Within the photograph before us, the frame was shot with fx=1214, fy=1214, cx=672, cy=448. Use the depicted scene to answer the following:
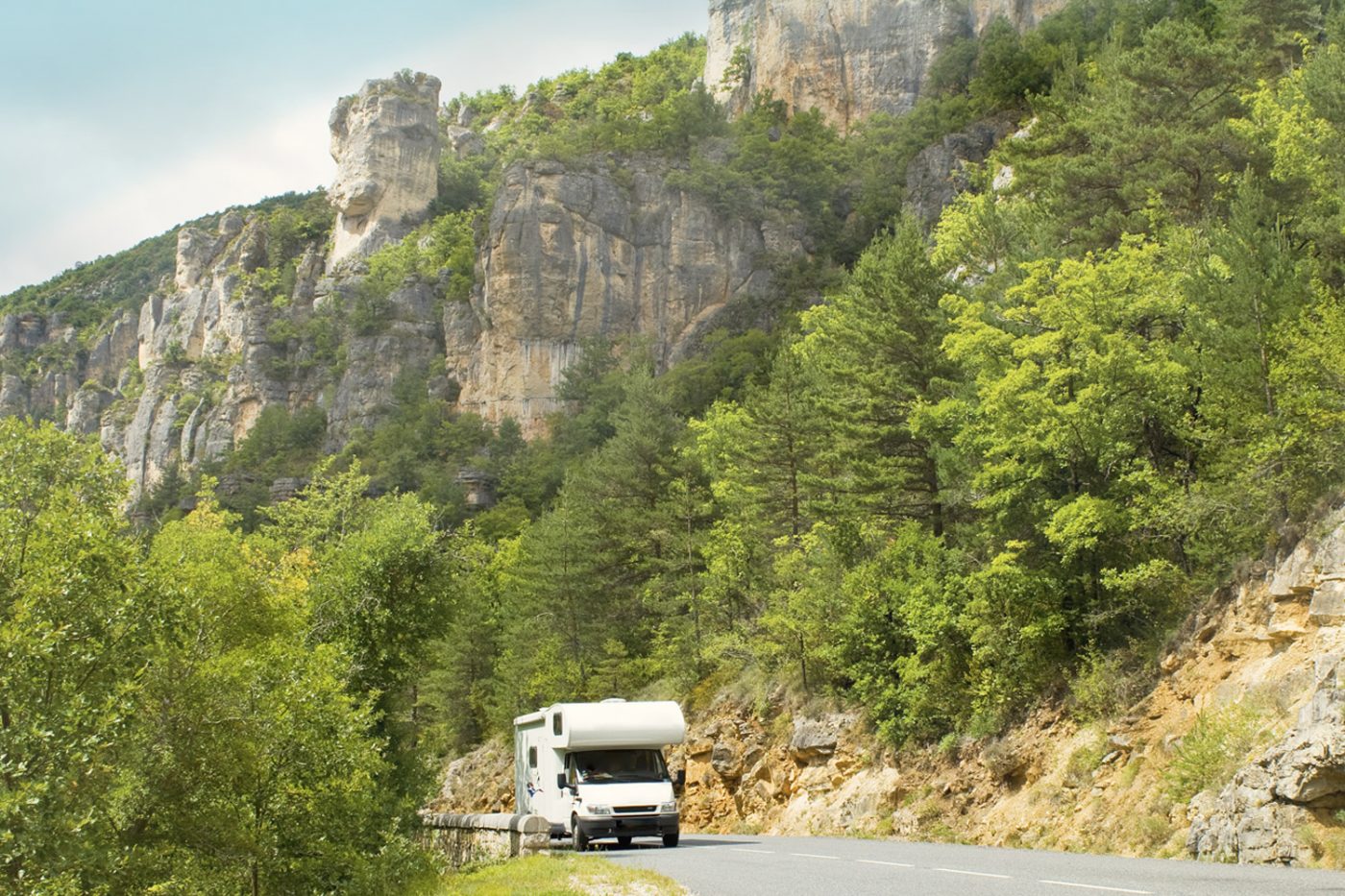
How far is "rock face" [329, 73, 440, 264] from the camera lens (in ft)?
382

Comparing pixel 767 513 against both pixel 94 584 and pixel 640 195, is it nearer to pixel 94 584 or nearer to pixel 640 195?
pixel 94 584

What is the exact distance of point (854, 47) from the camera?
102 m

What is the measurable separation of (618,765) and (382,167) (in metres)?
104

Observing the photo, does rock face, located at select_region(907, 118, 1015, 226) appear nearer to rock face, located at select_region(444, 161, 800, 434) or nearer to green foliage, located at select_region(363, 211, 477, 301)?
rock face, located at select_region(444, 161, 800, 434)

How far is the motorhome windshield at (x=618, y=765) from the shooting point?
21.7 metres

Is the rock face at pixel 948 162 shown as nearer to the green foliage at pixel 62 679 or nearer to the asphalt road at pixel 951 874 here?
the asphalt road at pixel 951 874

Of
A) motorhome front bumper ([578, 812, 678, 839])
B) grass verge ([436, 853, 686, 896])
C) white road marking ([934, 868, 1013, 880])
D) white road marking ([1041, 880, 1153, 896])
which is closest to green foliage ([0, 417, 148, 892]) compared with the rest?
grass verge ([436, 853, 686, 896])

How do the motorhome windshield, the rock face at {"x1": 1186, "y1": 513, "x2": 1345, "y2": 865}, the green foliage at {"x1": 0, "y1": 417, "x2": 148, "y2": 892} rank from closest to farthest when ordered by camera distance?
the green foliage at {"x1": 0, "y1": 417, "x2": 148, "y2": 892}, the rock face at {"x1": 1186, "y1": 513, "x2": 1345, "y2": 865}, the motorhome windshield

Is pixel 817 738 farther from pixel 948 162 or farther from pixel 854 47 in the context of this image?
pixel 854 47

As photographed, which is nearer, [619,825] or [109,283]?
[619,825]

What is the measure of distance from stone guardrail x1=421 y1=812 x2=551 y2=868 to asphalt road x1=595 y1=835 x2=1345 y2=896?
7.10 feet

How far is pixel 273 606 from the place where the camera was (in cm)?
2489

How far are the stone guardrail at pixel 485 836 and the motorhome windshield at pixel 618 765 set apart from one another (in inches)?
44.1

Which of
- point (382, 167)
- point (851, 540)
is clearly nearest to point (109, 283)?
point (382, 167)
